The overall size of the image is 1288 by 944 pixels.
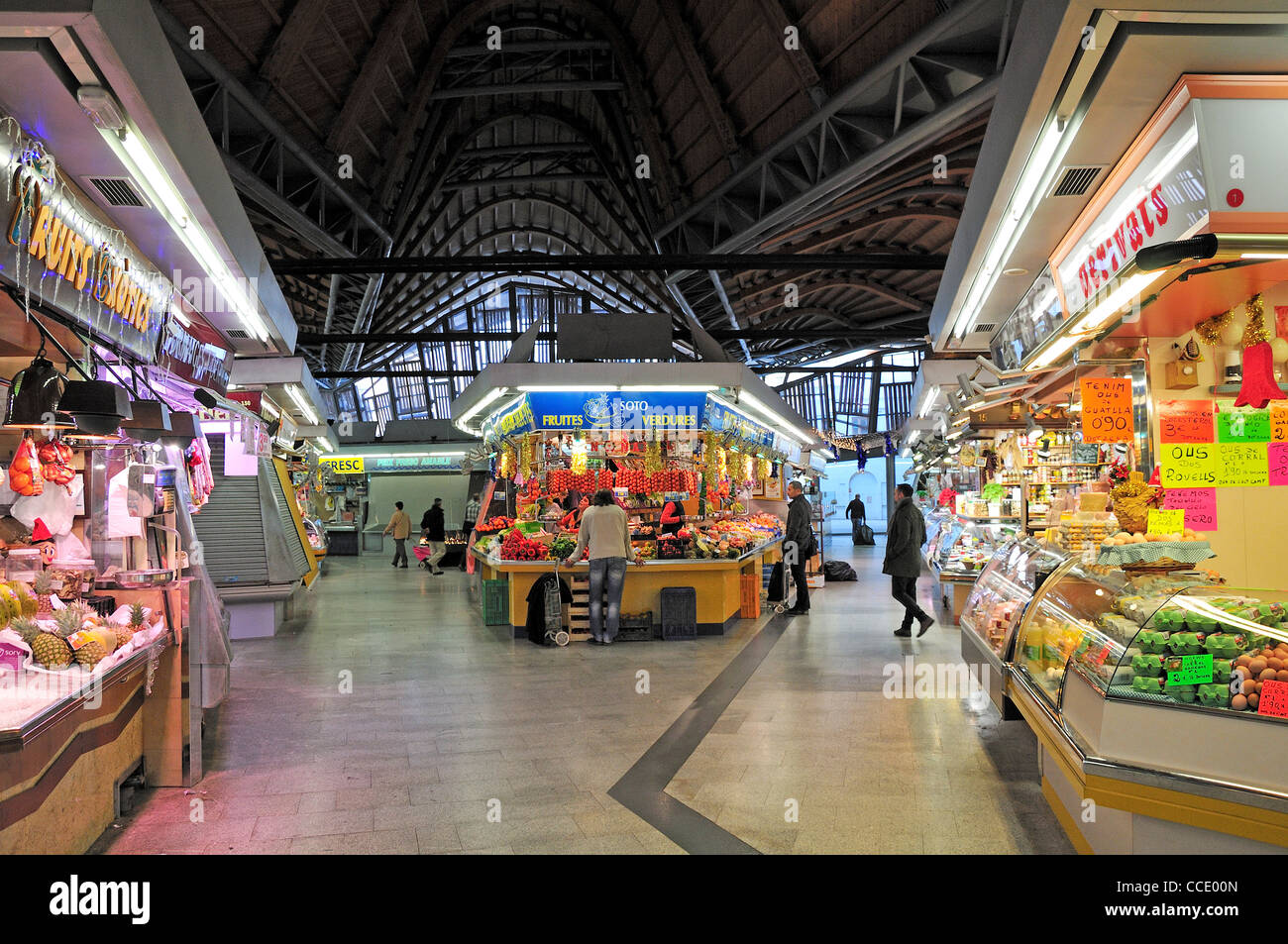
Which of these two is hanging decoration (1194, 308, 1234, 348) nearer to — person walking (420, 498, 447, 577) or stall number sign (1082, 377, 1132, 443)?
stall number sign (1082, 377, 1132, 443)

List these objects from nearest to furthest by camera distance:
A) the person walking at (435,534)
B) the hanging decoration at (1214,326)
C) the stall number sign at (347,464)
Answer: the hanging decoration at (1214,326) → the person walking at (435,534) → the stall number sign at (347,464)

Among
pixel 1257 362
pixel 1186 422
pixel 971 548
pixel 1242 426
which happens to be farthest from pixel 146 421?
pixel 971 548

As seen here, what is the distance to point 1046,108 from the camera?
11.2 ft

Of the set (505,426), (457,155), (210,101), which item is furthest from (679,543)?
(457,155)

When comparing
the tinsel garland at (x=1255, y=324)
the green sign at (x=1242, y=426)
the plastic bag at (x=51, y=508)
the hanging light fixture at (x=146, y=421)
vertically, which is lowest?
the plastic bag at (x=51, y=508)

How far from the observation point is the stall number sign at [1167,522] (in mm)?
4781

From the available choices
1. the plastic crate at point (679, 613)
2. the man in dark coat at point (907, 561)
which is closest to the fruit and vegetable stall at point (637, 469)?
the plastic crate at point (679, 613)

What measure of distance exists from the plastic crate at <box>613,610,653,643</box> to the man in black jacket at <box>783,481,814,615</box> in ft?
8.94

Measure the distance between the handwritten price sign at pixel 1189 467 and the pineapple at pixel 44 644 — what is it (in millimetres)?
5723

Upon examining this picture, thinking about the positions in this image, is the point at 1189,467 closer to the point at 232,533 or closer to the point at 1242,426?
the point at 1242,426

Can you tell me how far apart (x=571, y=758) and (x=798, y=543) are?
6.95 metres

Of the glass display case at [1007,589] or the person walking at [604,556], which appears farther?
the person walking at [604,556]

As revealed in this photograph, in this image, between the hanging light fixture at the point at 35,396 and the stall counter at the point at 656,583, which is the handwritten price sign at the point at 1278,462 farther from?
the hanging light fixture at the point at 35,396
